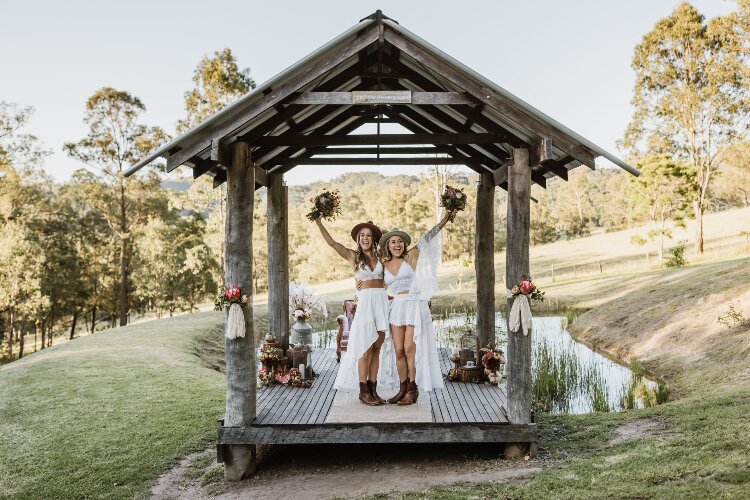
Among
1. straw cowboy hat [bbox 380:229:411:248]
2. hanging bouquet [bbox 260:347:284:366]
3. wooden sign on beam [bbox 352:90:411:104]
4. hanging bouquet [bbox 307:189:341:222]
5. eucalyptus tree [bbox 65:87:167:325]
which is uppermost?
eucalyptus tree [bbox 65:87:167:325]

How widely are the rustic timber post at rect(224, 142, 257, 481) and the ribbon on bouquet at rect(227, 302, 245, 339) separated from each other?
10 cm

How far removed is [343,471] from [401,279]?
2164 millimetres

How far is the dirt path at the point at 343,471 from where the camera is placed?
5.75 m

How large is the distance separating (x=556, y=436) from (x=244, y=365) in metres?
3.79

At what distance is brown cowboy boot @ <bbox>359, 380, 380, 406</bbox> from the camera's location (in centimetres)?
690

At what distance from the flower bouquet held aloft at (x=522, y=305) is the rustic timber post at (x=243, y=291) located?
2.71 meters

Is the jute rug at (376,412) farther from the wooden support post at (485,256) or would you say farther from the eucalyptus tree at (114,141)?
the eucalyptus tree at (114,141)

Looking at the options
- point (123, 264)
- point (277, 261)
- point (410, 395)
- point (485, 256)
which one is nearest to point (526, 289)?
point (410, 395)

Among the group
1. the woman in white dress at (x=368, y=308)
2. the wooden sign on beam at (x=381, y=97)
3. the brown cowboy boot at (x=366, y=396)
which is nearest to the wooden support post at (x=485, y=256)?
the woman in white dress at (x=368, y=308)

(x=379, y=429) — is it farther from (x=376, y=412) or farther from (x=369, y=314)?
(x=369, y=314)

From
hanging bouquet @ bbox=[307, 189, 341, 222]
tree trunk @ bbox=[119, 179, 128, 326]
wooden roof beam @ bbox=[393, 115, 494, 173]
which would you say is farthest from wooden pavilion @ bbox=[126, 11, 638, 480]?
tree trunk @ bbox=[119, 179, 128, 326]

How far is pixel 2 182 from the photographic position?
27.0 metres

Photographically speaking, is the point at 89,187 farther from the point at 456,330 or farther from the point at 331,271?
the point at 331,271

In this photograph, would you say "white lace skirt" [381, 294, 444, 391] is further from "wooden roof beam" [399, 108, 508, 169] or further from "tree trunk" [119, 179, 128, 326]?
"tree trunk" [119, 179, 128, 326]
